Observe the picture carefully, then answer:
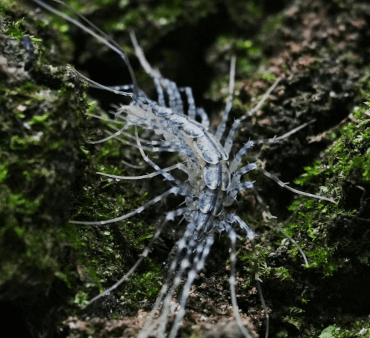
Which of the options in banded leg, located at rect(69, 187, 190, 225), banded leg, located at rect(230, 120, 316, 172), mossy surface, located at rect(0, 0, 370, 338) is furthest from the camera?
banded leg, located at rect(230, 120, 316, 172)

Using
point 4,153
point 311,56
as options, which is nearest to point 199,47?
point 311,56

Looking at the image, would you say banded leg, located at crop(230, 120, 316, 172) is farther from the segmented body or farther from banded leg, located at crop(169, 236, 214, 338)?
banded leg, located at crop(169, 236, 214, 338)

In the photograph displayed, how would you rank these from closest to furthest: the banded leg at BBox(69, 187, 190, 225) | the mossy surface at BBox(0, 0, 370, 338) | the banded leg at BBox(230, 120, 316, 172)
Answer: the mossy surface at BBox(0, 0, 370, 338) < the banded leg at BBox(69, 187, 190, 225) < the banded leg at BBox(230, 120, 316, 172)

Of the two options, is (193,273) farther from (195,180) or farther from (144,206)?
(195,180)

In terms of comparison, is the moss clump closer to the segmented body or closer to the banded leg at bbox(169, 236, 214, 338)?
the segmented body

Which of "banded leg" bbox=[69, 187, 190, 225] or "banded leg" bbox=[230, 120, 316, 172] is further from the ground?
"banded leg" bbox=[230, 120, 316, 172]

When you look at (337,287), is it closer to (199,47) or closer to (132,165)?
(132,165)

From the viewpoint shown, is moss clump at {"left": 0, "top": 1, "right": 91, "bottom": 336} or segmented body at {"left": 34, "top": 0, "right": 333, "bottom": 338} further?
segmented body at {"left": 34, "top": 0, "right": 333, "bottom": 338}

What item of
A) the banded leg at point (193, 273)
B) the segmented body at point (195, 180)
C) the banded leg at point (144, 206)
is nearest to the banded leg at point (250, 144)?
the segmented body at point (195, 180)

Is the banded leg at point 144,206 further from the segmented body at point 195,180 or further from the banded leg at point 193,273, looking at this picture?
the banded leg at point 193,273

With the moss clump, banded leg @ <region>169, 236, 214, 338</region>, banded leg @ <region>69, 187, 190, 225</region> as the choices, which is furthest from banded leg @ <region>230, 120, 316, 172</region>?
the moss clump

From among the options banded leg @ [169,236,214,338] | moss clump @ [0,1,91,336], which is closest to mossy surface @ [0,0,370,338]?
moss clump @ [0,1,91,336]
